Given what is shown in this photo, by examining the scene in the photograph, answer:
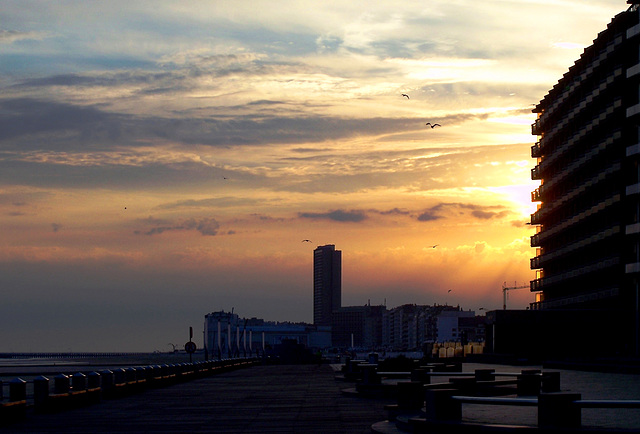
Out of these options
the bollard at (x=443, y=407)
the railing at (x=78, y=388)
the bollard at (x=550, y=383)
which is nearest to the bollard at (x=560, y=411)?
the bollard at (x=443, y=407)

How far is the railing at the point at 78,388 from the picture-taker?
26.1 meters

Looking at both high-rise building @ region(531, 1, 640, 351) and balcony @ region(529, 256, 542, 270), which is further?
balcony @ region(529, 256, 542, 270)

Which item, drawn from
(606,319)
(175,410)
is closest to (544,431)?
(175,410)

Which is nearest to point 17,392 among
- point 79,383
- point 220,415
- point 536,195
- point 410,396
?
point 220,415

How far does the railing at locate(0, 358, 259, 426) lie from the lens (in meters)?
26.1

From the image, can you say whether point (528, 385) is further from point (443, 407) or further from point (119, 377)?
point (119, 377)

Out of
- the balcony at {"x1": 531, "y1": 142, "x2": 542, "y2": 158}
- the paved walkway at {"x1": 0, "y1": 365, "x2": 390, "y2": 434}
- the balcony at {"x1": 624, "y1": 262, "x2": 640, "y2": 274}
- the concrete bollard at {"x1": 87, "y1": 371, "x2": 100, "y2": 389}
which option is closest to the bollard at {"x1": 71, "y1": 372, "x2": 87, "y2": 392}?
the paved walkway at {"x1": 0, "y1": 365, "x2": 390, "y2": 434}

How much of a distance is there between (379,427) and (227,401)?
13745 mm

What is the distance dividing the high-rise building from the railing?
5251cm

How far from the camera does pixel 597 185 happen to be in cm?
9894

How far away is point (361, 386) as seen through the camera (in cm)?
3547

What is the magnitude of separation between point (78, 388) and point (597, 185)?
76.9m

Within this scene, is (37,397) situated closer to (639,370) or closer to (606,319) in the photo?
(639,370)

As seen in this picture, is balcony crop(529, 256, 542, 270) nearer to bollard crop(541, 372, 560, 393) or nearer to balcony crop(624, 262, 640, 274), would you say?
balcony crop(624, 262, 640, 274)
